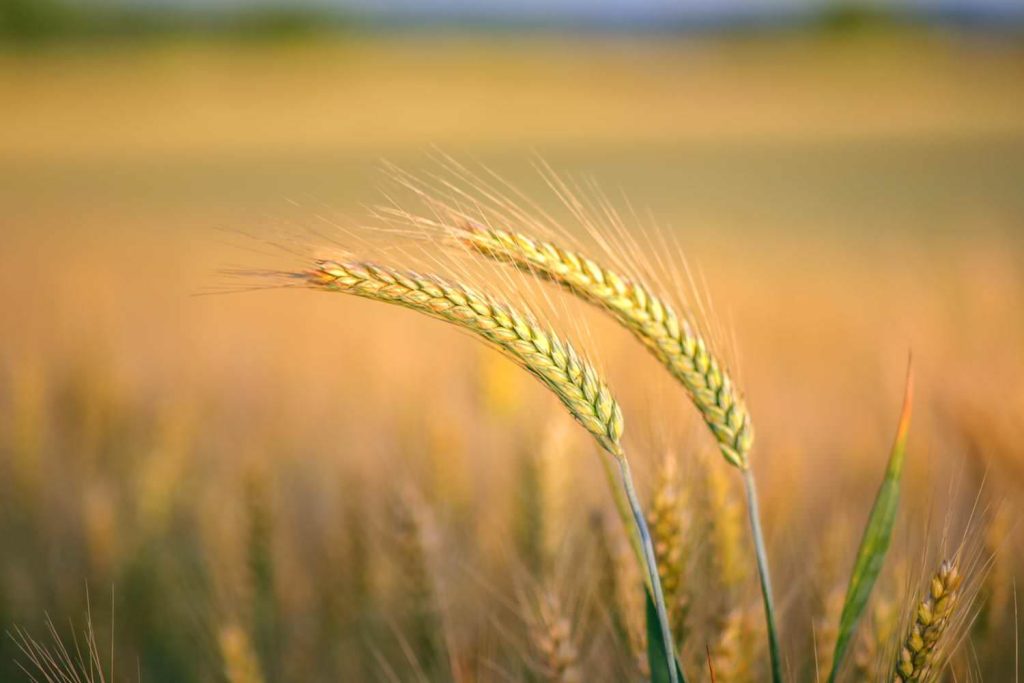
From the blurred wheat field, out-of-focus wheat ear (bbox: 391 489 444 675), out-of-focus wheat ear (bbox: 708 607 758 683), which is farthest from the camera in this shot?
out-of-focus wheat ear (bbox: 391 489 444 675)

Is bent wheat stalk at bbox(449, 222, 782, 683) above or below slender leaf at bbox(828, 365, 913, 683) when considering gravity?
above

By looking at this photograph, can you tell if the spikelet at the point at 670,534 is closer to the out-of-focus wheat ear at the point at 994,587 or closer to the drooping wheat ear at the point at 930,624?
the drooping wheat ear at the point at 930,624

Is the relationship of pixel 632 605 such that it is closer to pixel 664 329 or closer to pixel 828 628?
pixel 828 628

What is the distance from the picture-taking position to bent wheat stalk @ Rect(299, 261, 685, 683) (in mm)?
969

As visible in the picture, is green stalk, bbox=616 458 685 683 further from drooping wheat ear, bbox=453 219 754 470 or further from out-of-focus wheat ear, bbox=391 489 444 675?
out-of-focus wheat ear, bbox=391 489 444 675

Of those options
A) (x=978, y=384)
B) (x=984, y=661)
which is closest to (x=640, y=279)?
(x=984, y=661)

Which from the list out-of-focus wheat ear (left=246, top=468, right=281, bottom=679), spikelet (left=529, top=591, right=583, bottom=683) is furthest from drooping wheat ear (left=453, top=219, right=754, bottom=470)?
out-of-focus wheat ear (left=246, top=468, right=281, bottom=679)

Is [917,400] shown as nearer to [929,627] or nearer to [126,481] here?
[929,627]

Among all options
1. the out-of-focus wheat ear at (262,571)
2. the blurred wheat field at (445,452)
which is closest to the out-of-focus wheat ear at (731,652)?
the blurred wheat field at (445,452)

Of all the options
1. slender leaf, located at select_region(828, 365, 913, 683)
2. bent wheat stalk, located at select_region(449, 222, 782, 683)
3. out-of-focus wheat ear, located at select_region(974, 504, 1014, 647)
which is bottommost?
out-of-focus wheat ear, located at select_region(974, 504, 1014, 647)

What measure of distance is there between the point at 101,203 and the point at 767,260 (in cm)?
1002

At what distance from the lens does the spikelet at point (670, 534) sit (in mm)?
1271

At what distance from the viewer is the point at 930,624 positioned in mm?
1053

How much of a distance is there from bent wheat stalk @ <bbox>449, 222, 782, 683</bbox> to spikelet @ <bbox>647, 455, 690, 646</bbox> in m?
0.20
